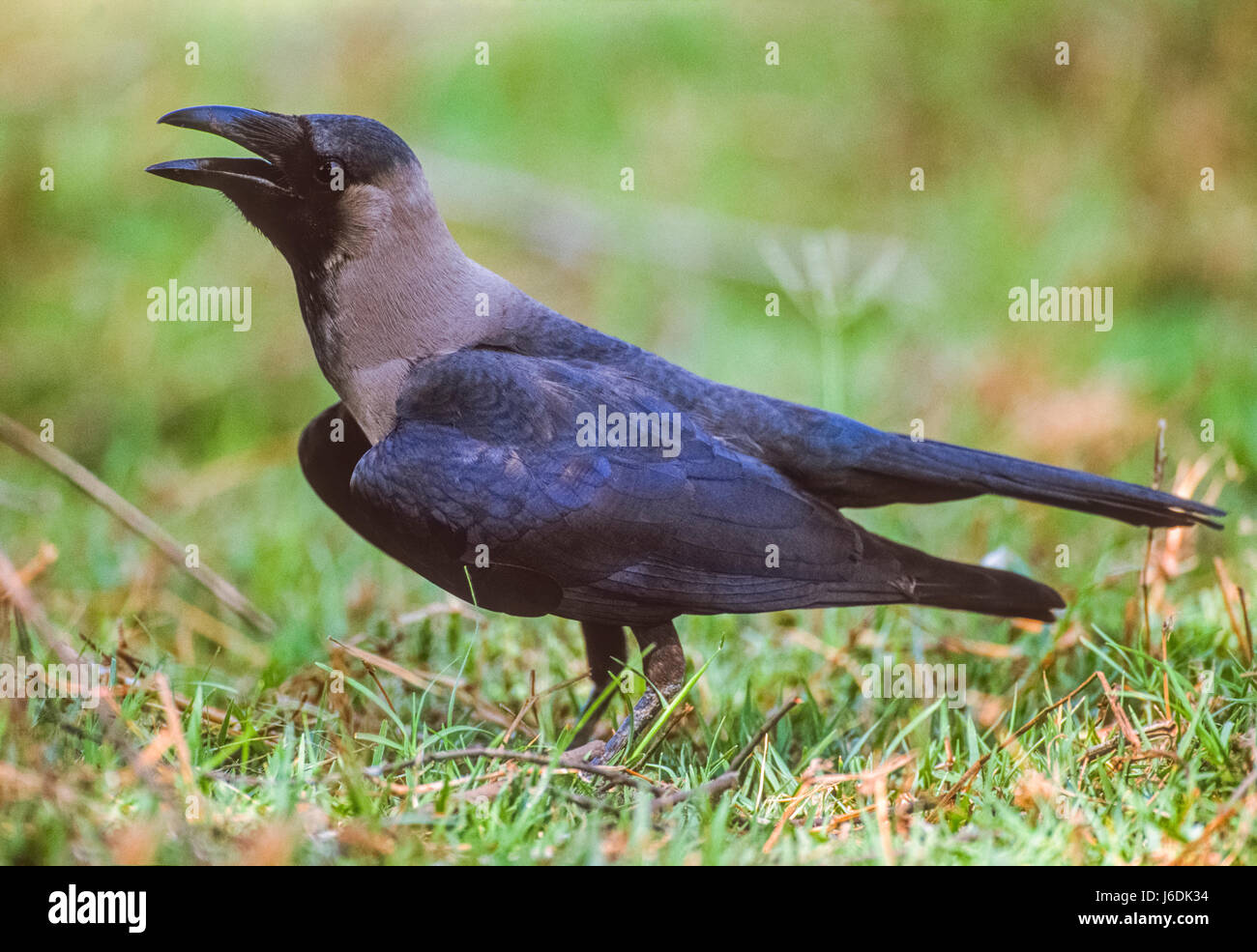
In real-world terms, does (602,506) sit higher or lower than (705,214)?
lower

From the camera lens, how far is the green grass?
9.08 feet

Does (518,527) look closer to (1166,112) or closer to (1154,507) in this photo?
(1154,507)

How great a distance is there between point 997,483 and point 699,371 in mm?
3505

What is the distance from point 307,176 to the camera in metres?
3.37

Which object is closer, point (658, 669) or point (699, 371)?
point (658, 669)

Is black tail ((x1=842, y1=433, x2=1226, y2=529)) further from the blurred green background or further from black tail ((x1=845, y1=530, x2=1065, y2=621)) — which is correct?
the blurred green background

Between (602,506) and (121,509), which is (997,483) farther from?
(121,509)

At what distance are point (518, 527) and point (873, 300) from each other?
4.93 meters

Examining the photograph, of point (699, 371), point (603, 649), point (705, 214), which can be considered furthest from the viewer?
point (705, 214)

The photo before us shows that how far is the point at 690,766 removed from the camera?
123 inches

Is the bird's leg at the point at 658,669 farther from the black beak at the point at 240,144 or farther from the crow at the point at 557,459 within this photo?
the black beak at the point at 240,144

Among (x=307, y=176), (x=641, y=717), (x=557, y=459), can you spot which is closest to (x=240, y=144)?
Result: (x=307, y=176)

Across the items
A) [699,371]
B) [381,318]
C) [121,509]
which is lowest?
[121,509]

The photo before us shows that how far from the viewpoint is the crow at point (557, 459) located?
3.16 meters
